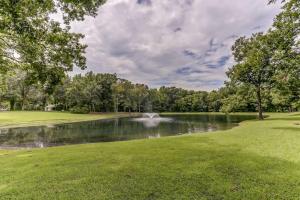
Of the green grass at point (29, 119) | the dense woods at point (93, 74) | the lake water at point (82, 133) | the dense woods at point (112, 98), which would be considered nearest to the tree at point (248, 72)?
the dense woods at point (93, 74)

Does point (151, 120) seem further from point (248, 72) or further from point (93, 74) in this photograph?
point (93, 74)

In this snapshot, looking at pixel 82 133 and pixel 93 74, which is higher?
pixel 93 74

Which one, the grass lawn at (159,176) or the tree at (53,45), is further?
the tree at (53,45)

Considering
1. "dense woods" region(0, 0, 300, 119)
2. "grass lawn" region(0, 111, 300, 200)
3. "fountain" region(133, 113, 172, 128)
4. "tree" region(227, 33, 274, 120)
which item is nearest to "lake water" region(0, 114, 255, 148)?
"fountain" region(133, 113, 172, 128)

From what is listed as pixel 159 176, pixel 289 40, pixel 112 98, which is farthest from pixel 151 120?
pixel 159 176

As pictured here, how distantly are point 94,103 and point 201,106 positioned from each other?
44.0 metres

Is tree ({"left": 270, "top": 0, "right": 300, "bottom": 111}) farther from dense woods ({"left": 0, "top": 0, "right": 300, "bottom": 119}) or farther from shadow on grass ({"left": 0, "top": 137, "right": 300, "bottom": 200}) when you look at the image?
shadow on grass ({"left": 0, "top": 137, "right": 300, "bottom": 200})

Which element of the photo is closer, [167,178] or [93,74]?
[167,178]

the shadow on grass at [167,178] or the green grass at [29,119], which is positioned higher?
the green grass at [29,119]

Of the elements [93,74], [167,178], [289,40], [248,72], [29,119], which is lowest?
[167,178]

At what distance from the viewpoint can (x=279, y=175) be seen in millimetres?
5629

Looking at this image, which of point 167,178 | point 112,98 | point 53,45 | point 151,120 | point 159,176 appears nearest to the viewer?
point 167,178

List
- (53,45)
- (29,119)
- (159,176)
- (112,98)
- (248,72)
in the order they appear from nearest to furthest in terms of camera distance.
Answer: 1. (159,176)
2. (53,45)
3. (248,72)
4. (29,119)
5. (112,98)

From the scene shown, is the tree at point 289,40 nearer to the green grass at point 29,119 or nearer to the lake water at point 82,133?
the lake water at point 82,133
